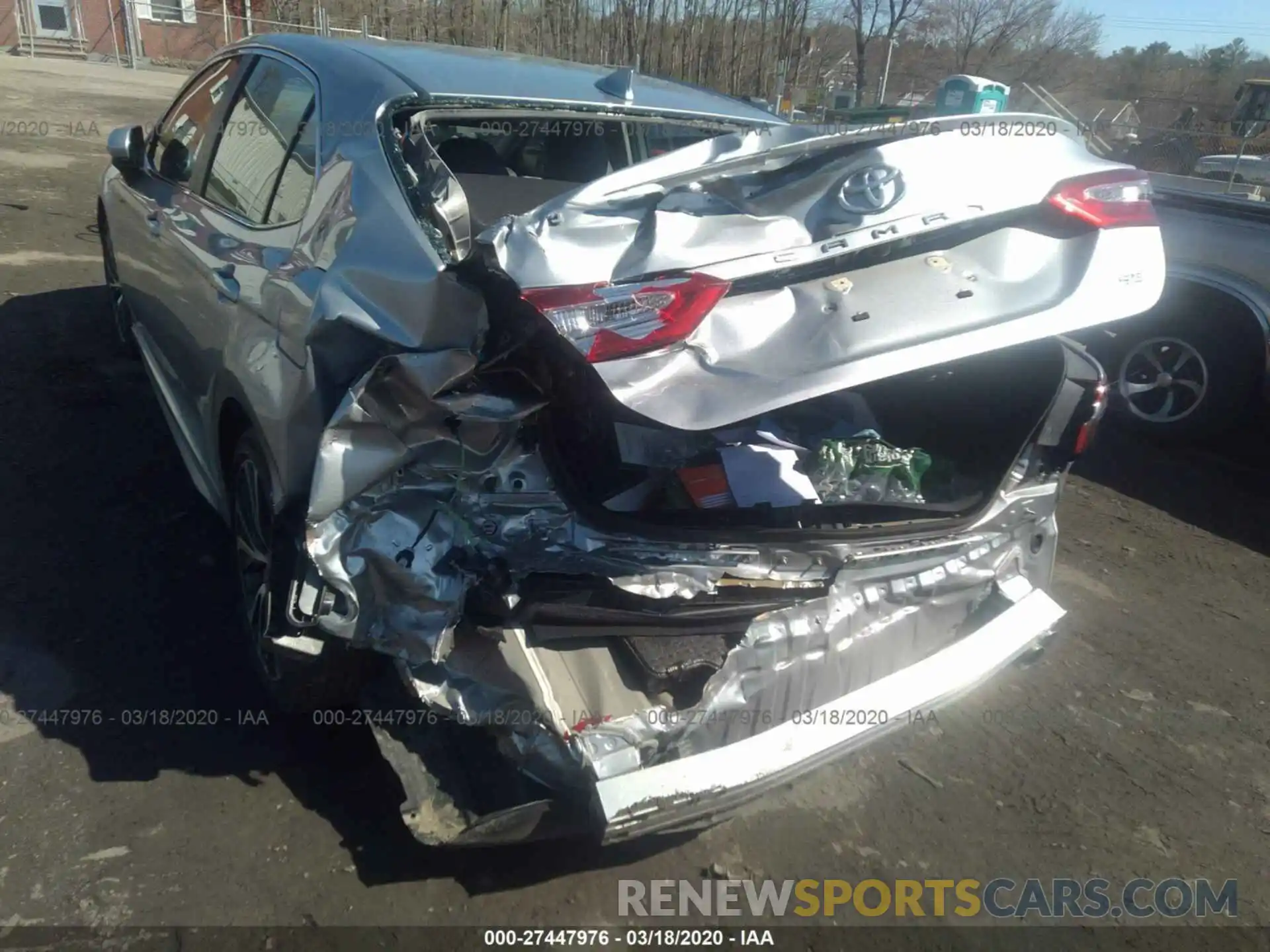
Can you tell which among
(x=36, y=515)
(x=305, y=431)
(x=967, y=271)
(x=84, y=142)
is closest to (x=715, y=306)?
(x=967, y=271)

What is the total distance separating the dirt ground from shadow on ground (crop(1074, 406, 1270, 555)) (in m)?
0.34

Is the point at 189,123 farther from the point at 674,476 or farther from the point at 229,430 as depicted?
the point at 674,476

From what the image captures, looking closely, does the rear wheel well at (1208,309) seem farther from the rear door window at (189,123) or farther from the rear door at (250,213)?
the rear door window at (189,123)

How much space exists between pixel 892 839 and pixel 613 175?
6.38 ft

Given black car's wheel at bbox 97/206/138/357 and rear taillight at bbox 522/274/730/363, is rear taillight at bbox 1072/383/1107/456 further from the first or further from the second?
black car's wheel at bbox 97/206/138/357

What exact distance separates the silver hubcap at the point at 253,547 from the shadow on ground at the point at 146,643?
8.9 inches

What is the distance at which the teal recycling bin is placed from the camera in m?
5.30

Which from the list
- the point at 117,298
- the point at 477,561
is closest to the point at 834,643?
the point at 477,561

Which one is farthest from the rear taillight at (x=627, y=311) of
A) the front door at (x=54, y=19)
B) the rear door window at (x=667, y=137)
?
the front door at (x=54, y=19)

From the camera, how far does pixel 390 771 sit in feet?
9.19

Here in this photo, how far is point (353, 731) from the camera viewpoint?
294 cm

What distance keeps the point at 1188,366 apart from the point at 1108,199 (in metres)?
3.76

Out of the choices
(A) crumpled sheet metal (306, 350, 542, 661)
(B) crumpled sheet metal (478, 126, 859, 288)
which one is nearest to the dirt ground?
(A) crumpled sheet metal (306, 350, 542, 661)

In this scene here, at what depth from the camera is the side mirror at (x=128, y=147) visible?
426cm
